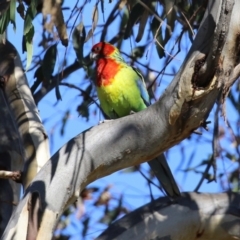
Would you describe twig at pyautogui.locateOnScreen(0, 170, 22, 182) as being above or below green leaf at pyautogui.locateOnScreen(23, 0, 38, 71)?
below

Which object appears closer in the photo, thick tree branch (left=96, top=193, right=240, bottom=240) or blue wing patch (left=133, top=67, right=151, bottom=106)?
thick tree branch (left=96, top=193, right=240, bottom=240)

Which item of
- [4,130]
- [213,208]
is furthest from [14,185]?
[213,208]

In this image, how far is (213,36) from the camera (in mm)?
2135

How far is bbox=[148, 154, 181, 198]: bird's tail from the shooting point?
2.75 meters

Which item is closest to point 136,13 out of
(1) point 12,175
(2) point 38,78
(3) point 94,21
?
(3) point 94,21

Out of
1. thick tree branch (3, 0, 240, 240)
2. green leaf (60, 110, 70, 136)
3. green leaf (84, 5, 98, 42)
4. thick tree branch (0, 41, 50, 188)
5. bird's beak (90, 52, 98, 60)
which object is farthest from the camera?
green leaf (60, 110, 70, 136)

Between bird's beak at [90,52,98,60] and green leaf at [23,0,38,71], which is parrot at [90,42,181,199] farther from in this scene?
green leaf at [23,0,38,71]

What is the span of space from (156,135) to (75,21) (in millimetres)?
942

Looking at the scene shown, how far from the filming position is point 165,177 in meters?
2.88

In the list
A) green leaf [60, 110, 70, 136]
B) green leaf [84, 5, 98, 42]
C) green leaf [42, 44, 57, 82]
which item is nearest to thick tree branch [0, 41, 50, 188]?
green leaf [42, 44, 57, 82]

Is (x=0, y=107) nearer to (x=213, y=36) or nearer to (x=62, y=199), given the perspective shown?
(x=62, y=199)

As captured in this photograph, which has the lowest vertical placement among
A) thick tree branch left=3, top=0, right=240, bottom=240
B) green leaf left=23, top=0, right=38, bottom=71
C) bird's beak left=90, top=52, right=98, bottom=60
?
thick tree branch left=3, top=0, right=240, bottom=240

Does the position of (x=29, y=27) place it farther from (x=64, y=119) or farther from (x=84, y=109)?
(x=64, y=119)

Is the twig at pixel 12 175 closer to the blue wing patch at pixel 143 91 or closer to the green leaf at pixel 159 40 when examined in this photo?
the green leaf at pixel 159 40
